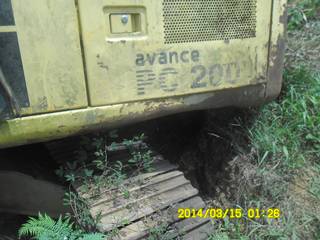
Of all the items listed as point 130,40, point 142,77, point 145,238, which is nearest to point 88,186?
point 145,238

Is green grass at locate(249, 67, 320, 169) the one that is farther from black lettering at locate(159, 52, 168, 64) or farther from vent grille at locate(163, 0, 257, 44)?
black lettering at locate(159, 52, 168, 64)

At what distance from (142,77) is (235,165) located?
3.67 feet

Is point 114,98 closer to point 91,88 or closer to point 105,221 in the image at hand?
point 91,88

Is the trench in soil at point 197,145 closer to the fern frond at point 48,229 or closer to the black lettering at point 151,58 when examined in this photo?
the fern frond at point 48,229

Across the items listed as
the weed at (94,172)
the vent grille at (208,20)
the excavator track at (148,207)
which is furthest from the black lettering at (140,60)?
the excavator track at (148,207)

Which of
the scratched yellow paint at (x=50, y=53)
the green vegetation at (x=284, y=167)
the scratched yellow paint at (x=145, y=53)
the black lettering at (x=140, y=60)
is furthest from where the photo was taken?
the green vegetation at (x=284, y=167)

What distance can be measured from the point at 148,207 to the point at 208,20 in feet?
3.55

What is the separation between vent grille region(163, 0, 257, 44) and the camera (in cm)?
174

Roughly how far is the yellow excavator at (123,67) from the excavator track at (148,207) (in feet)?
0.04

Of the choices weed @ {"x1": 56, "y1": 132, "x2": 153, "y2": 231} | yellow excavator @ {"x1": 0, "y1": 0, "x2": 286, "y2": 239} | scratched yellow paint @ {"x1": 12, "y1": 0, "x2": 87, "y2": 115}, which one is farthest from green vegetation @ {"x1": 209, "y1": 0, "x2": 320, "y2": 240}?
scratched yellow paint @ {"x1": 12, "y1": 0, "x2": 87, "y2": 115}

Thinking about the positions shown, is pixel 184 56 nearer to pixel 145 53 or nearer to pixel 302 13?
pixel 145 53

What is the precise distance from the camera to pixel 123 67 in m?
1.66

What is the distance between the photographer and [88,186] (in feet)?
6.50
